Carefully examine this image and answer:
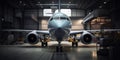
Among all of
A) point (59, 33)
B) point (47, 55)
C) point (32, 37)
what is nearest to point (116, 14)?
point (32, 37)

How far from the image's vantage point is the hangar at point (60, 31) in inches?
558

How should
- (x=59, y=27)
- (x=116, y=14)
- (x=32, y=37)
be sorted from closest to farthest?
(x=59, y=27)
(x=32, y=37)
(x=116, y=14)

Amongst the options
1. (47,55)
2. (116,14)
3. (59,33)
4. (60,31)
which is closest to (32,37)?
(59,33)

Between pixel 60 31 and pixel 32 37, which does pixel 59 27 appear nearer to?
pixel 60 31

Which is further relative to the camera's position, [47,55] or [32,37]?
[32,37]

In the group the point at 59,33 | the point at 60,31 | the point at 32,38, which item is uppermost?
the point at 60,31

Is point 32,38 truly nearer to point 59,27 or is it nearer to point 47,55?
point 59,27

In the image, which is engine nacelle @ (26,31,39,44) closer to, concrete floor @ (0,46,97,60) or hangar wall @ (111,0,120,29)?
concrete floor @ (0,46,97,60)

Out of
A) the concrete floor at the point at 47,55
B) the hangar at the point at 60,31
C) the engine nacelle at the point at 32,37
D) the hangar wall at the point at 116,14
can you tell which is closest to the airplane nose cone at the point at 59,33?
the hangar at the point at 60,31

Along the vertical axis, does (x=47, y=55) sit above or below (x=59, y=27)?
below

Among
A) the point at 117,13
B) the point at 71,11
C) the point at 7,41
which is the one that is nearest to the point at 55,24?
the point at 117,13

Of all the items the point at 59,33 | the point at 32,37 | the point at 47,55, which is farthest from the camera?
the point at 32,37

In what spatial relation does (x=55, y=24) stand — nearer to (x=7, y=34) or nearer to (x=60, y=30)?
(x=60, y=30)

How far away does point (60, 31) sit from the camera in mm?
14016
